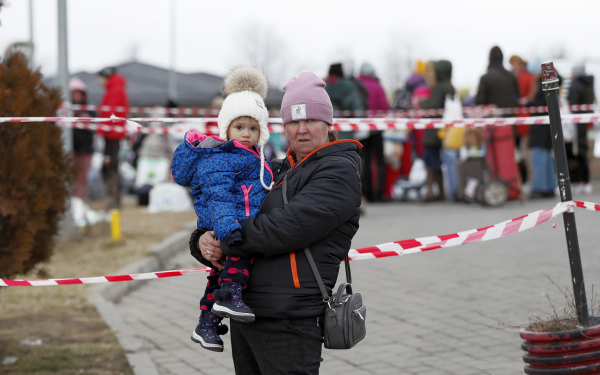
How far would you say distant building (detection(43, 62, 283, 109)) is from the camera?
22922 millimetres

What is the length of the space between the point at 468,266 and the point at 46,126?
4.51m

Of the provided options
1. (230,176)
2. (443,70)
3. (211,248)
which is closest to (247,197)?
(230,176)

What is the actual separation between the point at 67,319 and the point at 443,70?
8.56 metres

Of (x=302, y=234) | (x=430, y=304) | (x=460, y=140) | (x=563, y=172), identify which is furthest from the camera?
(x=460, y=140)

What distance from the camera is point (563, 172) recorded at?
3.33 metres

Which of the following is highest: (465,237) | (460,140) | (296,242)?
(460,140)

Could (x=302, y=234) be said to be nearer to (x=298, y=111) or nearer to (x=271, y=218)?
(x=271, y=218)

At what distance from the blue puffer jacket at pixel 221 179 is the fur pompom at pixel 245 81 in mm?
243

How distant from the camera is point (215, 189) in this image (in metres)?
2.72

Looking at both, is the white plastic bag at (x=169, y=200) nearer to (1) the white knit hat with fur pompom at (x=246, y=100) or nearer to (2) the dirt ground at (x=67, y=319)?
(2) the dirt ground at (x=67, y=319)

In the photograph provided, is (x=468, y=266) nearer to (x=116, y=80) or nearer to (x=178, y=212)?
(x=178, y=212)

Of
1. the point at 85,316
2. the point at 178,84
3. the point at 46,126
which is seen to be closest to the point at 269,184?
the point at 46,126

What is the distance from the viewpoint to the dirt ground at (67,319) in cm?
478

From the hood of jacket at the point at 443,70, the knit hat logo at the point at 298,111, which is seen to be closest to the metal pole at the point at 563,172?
the knit hat logo at the point at 298,111
